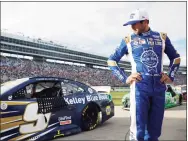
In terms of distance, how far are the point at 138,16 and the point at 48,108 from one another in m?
2.93

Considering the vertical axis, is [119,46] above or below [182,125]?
above

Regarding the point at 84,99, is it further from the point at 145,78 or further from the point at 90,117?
the point at 145,78

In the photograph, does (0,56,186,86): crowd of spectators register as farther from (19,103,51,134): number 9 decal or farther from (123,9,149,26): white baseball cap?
(123,9,149,26): white baseball cap

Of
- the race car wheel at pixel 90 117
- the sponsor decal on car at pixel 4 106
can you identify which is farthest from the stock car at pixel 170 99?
the sponsor decal on car at pixel 4 106

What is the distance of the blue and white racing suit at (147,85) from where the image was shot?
311cm

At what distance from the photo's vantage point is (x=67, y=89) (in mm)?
6156

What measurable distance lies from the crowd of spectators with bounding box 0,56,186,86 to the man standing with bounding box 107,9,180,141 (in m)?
39.4

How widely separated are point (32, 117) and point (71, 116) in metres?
1.03

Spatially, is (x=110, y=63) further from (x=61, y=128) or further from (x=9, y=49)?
(x=9, y=49)

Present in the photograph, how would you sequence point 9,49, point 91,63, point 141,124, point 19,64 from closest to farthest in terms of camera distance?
point 141,124 → point 19,64 → point 9,49 → point 91,63

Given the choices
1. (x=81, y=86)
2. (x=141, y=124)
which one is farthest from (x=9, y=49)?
(x=141, y=124)

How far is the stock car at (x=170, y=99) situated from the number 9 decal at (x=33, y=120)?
6187 mm

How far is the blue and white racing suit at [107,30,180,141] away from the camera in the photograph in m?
3.11

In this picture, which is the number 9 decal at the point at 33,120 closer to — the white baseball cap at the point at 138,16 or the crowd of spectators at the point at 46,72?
the white baseball cap at the point at 138,16
